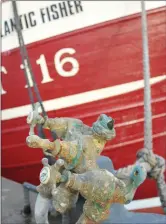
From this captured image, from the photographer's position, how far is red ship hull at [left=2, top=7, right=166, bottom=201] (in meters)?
2.87

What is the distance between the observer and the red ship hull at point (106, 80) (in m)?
2.87

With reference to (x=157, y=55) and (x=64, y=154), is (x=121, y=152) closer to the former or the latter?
(x=157, y=55)

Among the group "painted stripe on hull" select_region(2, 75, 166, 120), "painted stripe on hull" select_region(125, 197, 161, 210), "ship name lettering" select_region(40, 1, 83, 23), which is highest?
"ship name lettering" select_region(40, 1, 83, 23)

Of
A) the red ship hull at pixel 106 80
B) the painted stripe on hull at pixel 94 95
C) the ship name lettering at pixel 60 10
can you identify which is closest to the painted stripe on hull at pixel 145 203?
the red ship hull at pixel 106 80

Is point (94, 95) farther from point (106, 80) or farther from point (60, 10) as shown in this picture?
point (60, 10)

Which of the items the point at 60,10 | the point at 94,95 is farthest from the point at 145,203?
the point at 60,10

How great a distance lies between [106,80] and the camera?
9.63 ft

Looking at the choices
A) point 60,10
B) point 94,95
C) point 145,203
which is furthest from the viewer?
point 145,203

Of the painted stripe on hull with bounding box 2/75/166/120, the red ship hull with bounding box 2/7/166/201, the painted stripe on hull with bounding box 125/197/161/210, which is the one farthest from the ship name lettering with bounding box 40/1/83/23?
the painted stripe on hull with bounding box 125/197/161/210

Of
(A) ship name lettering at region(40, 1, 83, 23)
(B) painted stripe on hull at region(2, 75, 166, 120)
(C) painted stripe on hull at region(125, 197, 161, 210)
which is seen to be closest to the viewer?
(A) ship name lettering at region(40, 1, 83, 23)

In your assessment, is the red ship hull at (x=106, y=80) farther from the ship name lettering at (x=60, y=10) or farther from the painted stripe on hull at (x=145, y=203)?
the painted stripe on hull at (x=145, y=203)

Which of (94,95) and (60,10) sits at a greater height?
(60,10)

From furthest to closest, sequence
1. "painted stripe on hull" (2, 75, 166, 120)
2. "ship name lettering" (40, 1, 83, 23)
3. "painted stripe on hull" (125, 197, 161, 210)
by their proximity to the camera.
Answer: "painted stripe on hull" (125, 197, 161, 210)
"painted stripe on hull" (2, 75, 166, 120)
"ship name lettering" (40, 1, 83, 23)

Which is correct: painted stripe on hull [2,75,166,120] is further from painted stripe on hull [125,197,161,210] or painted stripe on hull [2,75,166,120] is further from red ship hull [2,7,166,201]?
painted stripe on hull [125,197,161,210]
